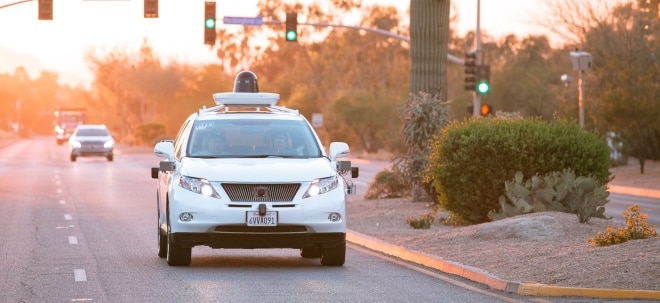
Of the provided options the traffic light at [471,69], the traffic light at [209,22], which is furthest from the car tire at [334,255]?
the traffic light at [209,22]

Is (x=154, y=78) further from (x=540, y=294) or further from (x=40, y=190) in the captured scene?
(x=540, y=294)

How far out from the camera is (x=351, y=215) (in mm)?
26234

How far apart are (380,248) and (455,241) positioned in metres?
1.03

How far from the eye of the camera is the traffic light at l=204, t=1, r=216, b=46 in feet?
150

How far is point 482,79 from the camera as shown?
44.6 meters

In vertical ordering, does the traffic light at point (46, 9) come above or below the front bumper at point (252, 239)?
above

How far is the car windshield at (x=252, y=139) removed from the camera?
1717 cm

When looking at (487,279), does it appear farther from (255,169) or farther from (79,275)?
(79,275)

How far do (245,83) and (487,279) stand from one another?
30.5 ft

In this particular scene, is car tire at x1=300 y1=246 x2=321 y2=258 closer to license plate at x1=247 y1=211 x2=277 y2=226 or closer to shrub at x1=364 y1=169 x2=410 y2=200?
license plate at x1=247 y1=211 x2=277 y2=226

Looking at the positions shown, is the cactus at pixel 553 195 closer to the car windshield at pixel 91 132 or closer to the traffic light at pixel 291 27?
the traffic light at pixel 291 27

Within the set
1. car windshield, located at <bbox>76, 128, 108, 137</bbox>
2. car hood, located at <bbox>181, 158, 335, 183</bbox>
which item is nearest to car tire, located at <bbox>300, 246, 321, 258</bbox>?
car hood, located at <bbox>181, 158, 335, 183</bbox>

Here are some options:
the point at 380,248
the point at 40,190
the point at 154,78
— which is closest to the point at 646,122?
the point at 40,190

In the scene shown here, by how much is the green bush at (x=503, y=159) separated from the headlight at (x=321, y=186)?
248 inches
